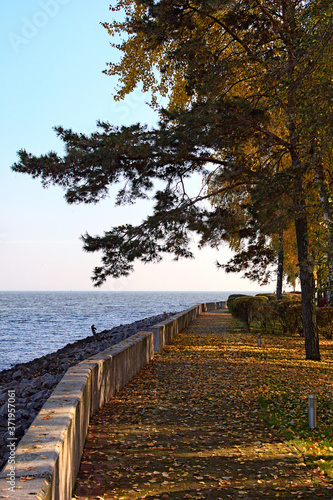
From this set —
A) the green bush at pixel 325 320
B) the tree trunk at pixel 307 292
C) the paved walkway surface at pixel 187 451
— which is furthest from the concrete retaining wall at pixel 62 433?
the green bush at pixel 325 320

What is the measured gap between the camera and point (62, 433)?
4.34 metres

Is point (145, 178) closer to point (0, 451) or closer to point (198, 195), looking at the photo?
point (198, 195)

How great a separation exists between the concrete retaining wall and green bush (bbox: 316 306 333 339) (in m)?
11.6

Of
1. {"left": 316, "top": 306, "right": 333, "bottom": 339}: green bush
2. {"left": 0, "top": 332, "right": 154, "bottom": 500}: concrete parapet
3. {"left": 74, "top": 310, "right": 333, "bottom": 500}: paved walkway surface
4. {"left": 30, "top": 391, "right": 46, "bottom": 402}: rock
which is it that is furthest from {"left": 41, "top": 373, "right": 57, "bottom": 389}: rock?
{"left": 316, "top": 306, "right": 333, "bottom": 339}: green bush

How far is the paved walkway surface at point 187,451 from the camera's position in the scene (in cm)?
495

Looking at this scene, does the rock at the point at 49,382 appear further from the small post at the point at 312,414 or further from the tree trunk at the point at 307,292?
the tree trunk at the point at 307,292

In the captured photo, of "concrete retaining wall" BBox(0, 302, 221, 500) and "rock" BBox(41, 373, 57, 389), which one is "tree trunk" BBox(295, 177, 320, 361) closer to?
"concrete retaining wall" BBox(0, 302, 221, 500)

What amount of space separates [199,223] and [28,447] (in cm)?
1036

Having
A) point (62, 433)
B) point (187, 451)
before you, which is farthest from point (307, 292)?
point (62, 433)

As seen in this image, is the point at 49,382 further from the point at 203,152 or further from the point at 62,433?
the point at 203,152

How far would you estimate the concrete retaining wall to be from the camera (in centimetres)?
334

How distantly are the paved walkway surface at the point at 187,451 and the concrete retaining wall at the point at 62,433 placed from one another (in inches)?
12.5

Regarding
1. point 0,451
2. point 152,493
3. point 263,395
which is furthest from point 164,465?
point 263,395

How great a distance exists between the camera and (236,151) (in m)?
13.4
